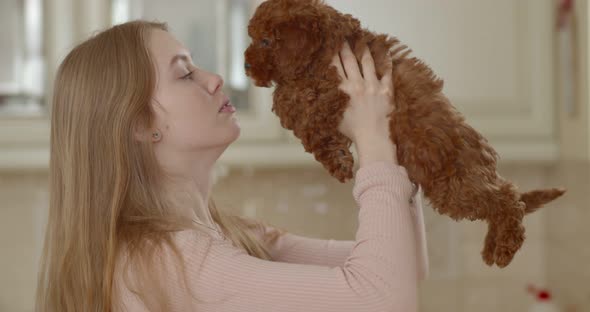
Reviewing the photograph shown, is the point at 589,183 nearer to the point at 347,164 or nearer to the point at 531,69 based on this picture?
the point at 531,69

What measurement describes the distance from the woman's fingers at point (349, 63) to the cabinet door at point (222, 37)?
0.97m

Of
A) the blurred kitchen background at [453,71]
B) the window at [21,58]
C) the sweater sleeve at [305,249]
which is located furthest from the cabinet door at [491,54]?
the window at [21,58]

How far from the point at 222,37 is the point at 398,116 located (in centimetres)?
113

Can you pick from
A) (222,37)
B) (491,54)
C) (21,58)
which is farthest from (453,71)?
(21,58)

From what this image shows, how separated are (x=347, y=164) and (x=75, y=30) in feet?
3.97

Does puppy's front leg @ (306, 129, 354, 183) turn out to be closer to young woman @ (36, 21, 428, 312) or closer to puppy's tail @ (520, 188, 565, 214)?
young woman @ (36, 21, 428, 312)

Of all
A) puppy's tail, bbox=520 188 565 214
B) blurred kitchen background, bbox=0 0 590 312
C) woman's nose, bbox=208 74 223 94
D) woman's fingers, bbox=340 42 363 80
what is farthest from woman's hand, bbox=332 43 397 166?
blurred kitchen background, bbox=0 0 590 312

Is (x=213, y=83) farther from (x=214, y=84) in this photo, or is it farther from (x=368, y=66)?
(x=368, y=66)

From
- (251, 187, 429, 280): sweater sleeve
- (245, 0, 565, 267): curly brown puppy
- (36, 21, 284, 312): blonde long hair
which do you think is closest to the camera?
(245, 0, 565, 267): curly brown puppy

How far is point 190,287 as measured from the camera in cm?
88

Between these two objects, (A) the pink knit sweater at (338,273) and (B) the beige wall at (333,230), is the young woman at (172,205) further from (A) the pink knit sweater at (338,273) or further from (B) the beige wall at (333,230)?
(B) the beige wall at (333,230)

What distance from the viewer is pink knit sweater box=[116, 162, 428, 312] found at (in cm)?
80

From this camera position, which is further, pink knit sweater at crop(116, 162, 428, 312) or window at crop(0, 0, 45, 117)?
window at crop(0, 0, 45, 117)

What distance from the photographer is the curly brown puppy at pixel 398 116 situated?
2.54ft
